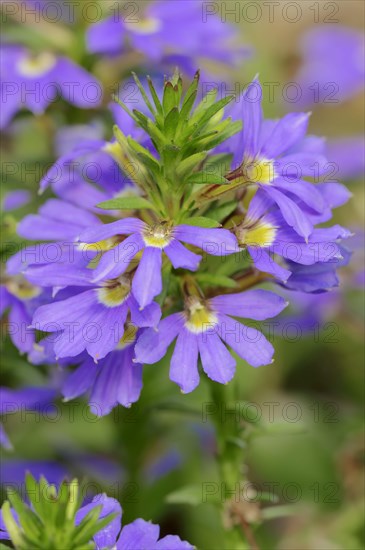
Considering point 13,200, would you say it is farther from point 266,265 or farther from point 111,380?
point 266,265

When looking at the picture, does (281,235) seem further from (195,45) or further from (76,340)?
(195,45)

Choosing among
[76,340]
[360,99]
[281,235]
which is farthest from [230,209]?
[360,99]

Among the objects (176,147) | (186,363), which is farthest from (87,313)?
(176,147)

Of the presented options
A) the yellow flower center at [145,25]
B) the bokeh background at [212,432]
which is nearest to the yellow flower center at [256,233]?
the bokeh background at [212,432]

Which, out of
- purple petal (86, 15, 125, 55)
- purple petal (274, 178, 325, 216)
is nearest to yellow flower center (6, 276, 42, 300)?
purple petal (274, 178, 325, 216)

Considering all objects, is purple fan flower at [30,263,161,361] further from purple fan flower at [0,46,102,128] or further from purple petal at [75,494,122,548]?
purple fan flower at [0,46,102,128]

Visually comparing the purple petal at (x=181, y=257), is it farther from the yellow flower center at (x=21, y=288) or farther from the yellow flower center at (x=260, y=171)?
the yellow flower center at (x=21, y=288)
